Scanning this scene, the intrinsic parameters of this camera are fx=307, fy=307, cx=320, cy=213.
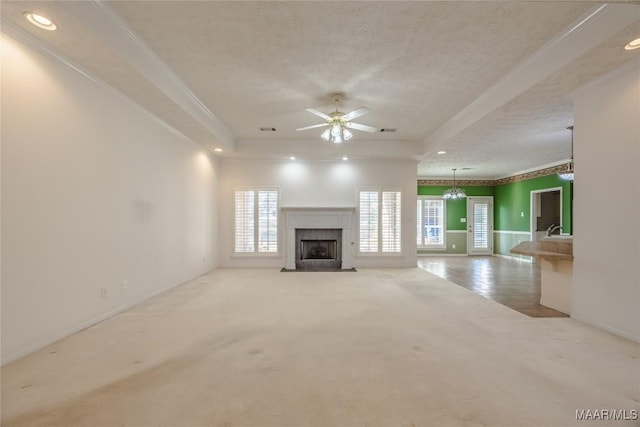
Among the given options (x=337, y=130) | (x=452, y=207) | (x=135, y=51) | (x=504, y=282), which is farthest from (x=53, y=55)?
(x=452, y=207)

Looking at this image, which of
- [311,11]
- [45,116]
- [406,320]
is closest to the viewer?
[311,11]

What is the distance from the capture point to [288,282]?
18.9ft

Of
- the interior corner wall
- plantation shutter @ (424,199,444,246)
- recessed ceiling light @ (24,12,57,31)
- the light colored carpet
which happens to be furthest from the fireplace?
recessed ceiling light @ (24,12,57,31)

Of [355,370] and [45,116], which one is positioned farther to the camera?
[45,116]

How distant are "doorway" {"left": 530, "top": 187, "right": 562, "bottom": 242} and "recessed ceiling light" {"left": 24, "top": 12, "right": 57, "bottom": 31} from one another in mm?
10575

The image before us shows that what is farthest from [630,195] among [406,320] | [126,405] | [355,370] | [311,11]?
[126,405]

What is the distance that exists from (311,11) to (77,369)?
344 cm

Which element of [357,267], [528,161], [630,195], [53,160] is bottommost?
[357,267]

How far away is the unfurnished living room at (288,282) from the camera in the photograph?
2.07 metres

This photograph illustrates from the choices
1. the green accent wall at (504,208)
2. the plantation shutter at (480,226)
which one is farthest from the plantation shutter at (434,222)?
the plantation shutter at (480,226)

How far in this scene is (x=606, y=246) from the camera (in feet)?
10.8

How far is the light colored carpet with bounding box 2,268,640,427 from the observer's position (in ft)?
6.05

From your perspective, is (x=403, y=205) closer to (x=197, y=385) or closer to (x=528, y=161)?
(x=528, y=161)

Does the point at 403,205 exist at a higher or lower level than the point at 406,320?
higher
